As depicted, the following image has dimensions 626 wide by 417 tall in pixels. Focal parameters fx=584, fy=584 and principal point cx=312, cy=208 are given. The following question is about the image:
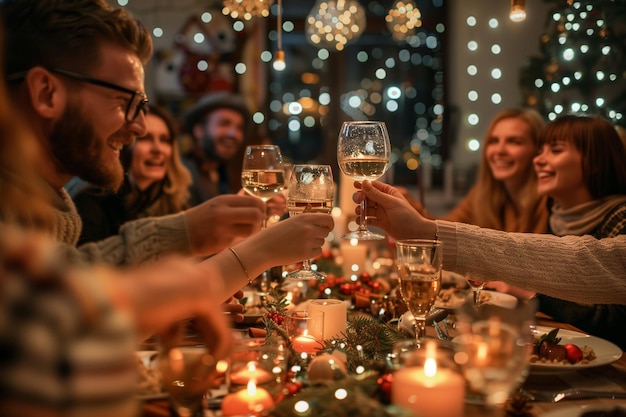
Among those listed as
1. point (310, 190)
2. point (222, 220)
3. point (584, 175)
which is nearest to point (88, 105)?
point (222, 220)

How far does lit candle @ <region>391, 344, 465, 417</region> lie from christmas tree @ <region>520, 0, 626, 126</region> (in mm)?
3737

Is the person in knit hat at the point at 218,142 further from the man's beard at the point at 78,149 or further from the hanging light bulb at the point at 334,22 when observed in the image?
the man's beard at the point at 78,149

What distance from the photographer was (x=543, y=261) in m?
1.54

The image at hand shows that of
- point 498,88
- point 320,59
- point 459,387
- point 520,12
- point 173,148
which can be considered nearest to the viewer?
point 459,387

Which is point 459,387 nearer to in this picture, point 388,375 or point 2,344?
point 388,375

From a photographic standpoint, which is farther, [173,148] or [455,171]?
[455,171]

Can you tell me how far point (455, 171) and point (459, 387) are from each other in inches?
208

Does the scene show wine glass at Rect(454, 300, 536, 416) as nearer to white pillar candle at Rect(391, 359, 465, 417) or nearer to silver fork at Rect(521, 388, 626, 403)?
white pillar candle at Rect(391, 359, 465, 417)

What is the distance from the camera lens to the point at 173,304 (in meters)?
0.58

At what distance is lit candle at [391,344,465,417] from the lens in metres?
0.79

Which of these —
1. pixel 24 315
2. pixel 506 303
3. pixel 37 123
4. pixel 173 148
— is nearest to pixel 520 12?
pixel 506 303

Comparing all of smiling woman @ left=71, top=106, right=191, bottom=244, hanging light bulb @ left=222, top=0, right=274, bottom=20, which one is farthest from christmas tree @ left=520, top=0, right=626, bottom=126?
Answer: smiling woman @ left=71, top=106, right=191, bottom=244

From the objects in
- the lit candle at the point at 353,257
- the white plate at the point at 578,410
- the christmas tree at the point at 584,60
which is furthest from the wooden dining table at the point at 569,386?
the christmas tree at the point at 584,60

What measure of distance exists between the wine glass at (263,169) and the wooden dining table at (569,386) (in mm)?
922
